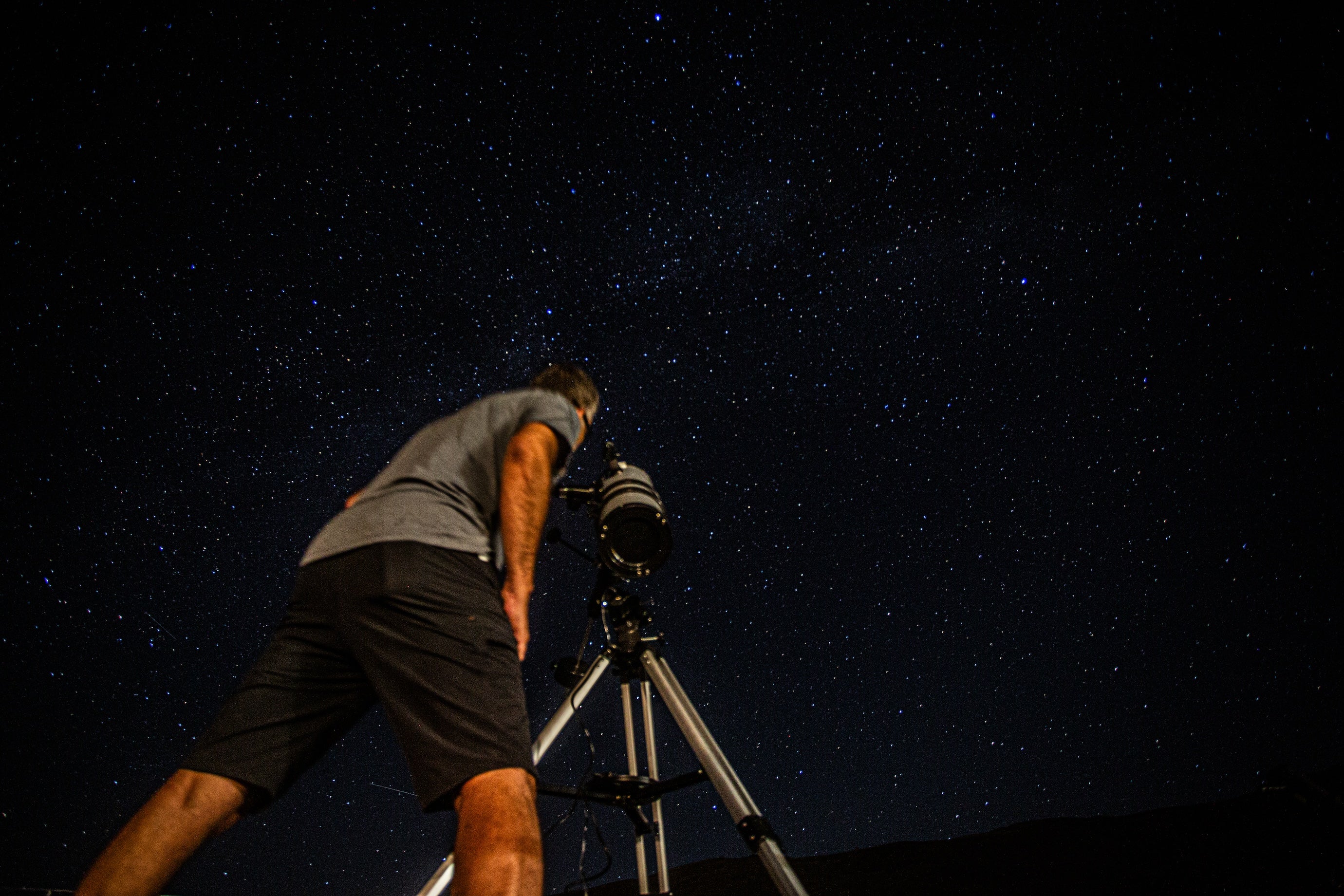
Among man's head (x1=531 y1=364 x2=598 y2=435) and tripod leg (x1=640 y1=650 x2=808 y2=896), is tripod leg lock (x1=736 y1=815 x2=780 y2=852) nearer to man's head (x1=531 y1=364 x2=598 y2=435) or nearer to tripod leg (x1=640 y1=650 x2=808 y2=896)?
tripod leg (x1=640 y1=650 x2=808 y2=896)

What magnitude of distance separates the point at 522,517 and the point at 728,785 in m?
0.81

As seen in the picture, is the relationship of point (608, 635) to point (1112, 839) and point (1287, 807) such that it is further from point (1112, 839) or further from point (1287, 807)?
point (1287, 807)

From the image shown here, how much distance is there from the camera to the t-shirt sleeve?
1.45 m

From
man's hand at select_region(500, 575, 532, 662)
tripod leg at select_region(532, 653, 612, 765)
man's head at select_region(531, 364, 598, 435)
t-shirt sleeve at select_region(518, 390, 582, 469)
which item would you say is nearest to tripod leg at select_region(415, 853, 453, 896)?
tripod leg at select_region(532, 653, 612, 765)

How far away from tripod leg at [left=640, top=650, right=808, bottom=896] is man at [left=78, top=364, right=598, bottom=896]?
1.70ft

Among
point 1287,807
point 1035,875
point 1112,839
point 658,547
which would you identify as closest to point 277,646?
point 658,547

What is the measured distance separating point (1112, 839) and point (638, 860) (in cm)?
256

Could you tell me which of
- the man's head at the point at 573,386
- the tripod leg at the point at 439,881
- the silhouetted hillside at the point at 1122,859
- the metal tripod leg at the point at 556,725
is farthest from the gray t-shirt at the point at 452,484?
the silhouetted hillside at the point at 1122,859

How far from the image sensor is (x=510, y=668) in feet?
3.61

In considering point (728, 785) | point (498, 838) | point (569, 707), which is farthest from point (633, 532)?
point (498, 838)

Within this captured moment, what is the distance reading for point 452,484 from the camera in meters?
1.32

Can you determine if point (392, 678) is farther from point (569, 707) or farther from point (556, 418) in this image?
point (569, 707)

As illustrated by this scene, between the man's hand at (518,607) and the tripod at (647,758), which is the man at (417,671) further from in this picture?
the tripod at (647,758)

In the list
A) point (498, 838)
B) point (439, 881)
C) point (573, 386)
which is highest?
point (573, 386)
